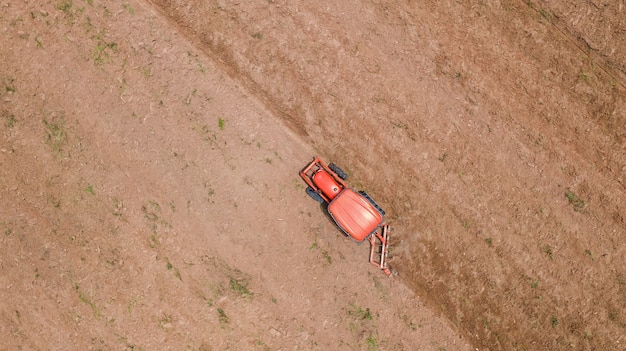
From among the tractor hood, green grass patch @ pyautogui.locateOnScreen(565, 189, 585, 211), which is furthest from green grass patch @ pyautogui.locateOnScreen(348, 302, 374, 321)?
green grass patch @ pyautogui.locateOnScreen(565, 189, 585, 211)

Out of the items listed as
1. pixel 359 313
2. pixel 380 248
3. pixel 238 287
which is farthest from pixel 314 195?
pixel 359 313

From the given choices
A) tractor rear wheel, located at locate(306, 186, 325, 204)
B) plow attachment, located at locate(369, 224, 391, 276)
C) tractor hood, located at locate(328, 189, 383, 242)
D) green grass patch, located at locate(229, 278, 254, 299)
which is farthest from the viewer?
plow attachment, located at locate(369, 224, 391, 276)

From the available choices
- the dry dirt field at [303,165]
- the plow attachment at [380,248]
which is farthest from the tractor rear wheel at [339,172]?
the plow attachment at [380,248]

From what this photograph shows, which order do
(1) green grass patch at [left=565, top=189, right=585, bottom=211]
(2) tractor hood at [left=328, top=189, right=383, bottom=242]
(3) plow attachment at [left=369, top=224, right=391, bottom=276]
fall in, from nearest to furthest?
1. (2) tractor hood at [left=328, top=189, right=383, bottom=242]
2. (3) plow attachment at [left=369, top=224, right=391, bottom=276]
3. (1) green grass patch at [left=565, top=189, right=585, bottom=211]

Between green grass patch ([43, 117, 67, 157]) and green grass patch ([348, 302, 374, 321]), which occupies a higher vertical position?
green grass patch ([348, 302, 374, 321])

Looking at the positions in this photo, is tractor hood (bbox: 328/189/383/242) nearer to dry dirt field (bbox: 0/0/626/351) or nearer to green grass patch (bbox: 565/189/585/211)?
dry dirt field (bbox: 0/0/626/351)

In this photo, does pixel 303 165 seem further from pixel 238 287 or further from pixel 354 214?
pixel 238 287

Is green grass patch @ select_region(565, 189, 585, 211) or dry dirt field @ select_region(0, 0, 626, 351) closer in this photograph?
dry dirt field @ select_region(0, 0, 626, 351)

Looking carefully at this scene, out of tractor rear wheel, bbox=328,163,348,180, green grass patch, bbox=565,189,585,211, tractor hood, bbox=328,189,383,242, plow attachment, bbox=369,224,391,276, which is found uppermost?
green grass patch, bbox=565,189,585,211
